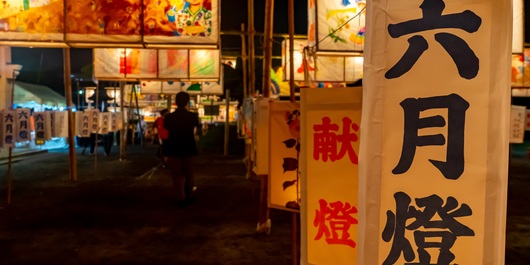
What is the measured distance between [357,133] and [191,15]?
3.96 meters

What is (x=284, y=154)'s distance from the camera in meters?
5.62

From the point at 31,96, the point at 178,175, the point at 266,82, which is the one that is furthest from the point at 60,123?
the point at 31,96

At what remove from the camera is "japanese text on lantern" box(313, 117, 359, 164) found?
3920mm

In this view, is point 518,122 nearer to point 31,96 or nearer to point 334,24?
point 334,24

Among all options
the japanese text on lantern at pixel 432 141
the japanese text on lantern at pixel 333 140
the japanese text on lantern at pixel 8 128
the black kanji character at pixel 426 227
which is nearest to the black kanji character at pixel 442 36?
the japanese text on lantern at pixel 432 141

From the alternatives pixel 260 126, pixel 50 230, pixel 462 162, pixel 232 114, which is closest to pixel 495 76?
pixel 462 162

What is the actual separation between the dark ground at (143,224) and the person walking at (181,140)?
2.66ft

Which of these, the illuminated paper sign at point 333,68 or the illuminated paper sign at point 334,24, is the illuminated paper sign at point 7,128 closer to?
the illuminated paper sign at point 334,24

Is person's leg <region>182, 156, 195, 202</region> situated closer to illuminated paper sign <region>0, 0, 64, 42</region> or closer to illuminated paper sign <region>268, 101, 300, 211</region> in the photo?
illuminated paper sign <region>0, 0, 64, 42</region>

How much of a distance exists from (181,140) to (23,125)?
3847 mm

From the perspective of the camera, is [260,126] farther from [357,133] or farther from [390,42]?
[390,42]

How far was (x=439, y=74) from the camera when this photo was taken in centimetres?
266

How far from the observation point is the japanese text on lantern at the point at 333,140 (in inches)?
154

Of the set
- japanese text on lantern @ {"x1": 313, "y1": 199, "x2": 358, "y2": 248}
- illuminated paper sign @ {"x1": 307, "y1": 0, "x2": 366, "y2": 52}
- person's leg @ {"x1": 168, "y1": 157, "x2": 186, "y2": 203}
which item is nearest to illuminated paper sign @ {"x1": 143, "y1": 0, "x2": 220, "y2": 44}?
illuminated paper sign @ {"x1": 307, "y1": 0, "x2": 366, "y2": 52}
